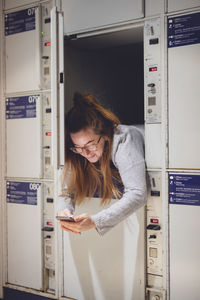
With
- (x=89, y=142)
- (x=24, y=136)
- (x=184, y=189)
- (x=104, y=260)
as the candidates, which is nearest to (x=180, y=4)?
(x=89, y=142)

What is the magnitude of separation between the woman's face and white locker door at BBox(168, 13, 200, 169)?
0.50 meters

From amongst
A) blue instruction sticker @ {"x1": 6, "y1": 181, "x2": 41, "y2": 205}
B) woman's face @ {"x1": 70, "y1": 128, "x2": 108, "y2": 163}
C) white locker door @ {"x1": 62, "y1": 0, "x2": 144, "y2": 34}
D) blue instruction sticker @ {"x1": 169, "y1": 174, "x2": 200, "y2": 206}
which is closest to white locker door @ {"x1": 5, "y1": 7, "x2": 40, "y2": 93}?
white locker door @ {"x1": 62, "y1": 0, "x2": 144, "y2": 34}

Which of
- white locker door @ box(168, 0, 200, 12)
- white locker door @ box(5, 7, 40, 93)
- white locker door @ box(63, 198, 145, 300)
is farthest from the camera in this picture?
white locker door @ box(5, 7, 40, 93)

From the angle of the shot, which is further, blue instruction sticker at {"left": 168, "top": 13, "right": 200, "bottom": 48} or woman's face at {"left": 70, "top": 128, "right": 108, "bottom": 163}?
woman's face at {"left": 70, "top": 128, "right": 108, "bottom": 163}

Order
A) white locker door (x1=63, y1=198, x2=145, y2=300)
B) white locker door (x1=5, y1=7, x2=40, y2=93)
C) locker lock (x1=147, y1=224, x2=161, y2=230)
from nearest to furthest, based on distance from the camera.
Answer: locker lock (x1=147, y1=224, x2=161, y2=230), white locker door (x1=63, y1=198, x2=145, y2=300), white locker door (x1=5, y1=7, x2=40, y2=93)

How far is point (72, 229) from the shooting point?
92.3 inches

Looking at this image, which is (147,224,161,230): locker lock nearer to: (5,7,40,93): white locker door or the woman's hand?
the woman's hand

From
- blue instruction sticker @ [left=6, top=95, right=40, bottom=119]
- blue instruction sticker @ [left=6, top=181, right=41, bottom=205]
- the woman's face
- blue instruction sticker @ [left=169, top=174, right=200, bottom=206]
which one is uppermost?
blue instruction sticker @ [left=6, top=95, right=40, bottom=119]

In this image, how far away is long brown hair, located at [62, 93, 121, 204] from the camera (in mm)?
2516

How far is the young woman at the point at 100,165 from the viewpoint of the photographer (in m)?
2.30

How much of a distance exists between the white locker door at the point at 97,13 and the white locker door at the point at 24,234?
4.32 feet

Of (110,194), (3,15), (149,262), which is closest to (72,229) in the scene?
(110,194)

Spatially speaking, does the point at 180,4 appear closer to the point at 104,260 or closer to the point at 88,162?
the point at 88,162

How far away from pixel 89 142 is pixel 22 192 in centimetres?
90
